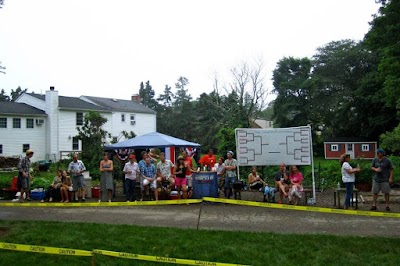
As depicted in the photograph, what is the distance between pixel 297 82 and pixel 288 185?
47.1 metres

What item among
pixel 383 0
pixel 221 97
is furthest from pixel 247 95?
pixel 383 0

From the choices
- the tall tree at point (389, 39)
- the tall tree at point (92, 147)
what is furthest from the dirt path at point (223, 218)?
the tall tree at point (389, 39)

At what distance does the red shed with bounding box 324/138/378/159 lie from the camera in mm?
48844

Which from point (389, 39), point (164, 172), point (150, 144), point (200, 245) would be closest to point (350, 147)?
point (389, 39)

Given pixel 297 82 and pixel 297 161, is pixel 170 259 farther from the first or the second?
pixel 297 82

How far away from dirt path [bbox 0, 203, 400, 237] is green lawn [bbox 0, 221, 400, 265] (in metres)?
0.70

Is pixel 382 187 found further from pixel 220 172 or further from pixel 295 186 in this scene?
pixel 220 172

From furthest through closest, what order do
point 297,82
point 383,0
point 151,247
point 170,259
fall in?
1. point 297,82
2. point 383,0
3. point 151,247
4. point 170,259

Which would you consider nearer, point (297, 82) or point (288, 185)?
point (288, 185)

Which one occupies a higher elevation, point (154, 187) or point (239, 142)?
point (239, 142)

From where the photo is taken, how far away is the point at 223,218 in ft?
31.6

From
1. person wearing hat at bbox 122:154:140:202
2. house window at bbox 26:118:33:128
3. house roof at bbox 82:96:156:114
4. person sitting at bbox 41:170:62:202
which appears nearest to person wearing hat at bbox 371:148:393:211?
person wearing hat at bbox 122:154:140:202

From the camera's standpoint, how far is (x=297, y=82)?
57375mm

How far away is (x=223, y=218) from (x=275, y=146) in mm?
4420
